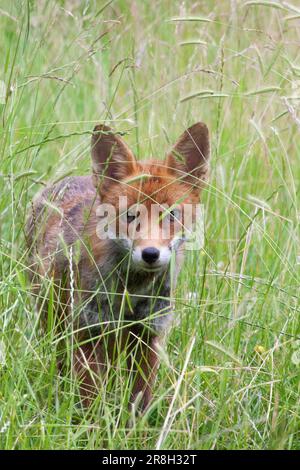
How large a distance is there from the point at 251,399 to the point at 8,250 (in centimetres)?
148

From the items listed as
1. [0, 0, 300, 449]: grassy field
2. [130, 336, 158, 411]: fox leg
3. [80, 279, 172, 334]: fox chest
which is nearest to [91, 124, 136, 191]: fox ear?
[0, 0, 300, 449]: grassy field

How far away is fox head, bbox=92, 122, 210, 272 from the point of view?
4449 mm

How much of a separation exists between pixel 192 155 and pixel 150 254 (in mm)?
732

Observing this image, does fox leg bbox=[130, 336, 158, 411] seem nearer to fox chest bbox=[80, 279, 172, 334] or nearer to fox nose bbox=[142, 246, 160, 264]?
fox chest bbox=[80, 279, 172, 334]

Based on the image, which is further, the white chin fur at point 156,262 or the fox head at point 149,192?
the fox head at point 149,192

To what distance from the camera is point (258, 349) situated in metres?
4.43

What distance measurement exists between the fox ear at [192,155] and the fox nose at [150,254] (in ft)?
1.53

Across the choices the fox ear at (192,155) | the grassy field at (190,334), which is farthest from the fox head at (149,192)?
the grassy field at (190,334)

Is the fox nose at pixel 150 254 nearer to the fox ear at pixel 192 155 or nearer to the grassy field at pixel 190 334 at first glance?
the grassy field at pixel 190 334

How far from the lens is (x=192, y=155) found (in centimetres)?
477

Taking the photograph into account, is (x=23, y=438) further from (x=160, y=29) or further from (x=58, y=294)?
(x=160, y=29)

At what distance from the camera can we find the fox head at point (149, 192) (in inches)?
175

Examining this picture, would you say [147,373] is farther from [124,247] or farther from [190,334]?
[124,247]
